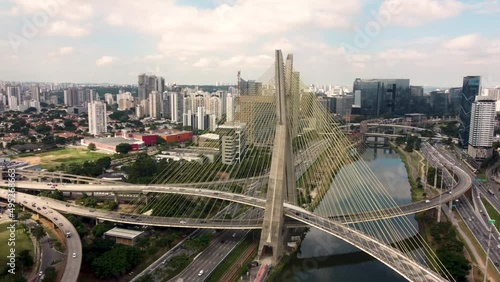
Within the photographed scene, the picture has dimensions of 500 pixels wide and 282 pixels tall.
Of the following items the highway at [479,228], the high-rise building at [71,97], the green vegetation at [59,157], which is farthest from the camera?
the high-rise building at [71,97]

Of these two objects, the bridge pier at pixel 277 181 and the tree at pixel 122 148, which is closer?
the bridge pier at pixel 277 181

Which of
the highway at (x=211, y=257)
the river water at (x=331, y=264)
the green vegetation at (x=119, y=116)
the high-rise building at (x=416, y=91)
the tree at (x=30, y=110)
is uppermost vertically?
the high-rise building at (x=416, y=91)

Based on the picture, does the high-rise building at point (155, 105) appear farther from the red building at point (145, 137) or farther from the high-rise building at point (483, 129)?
the high-rise building at point (483, 129)

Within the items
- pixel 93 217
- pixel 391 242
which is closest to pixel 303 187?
pixel 391 242

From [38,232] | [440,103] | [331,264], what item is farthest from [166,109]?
[331,264]

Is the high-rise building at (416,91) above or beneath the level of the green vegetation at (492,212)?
above

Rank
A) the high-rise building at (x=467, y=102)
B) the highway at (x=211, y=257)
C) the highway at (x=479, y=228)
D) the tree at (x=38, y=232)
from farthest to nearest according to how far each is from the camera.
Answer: the high-rise building at (x=467, y=102), the tree at (x=38, y=232), the highway at (x=479, y=228), the highway at (x=211, y=257)

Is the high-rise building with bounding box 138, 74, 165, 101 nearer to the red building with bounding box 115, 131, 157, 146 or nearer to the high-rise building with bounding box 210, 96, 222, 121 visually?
the high-rise building with bounding box 210, 96, 222, 121

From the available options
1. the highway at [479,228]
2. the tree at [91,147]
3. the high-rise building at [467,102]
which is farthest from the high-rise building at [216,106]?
the highway at [479,228]
